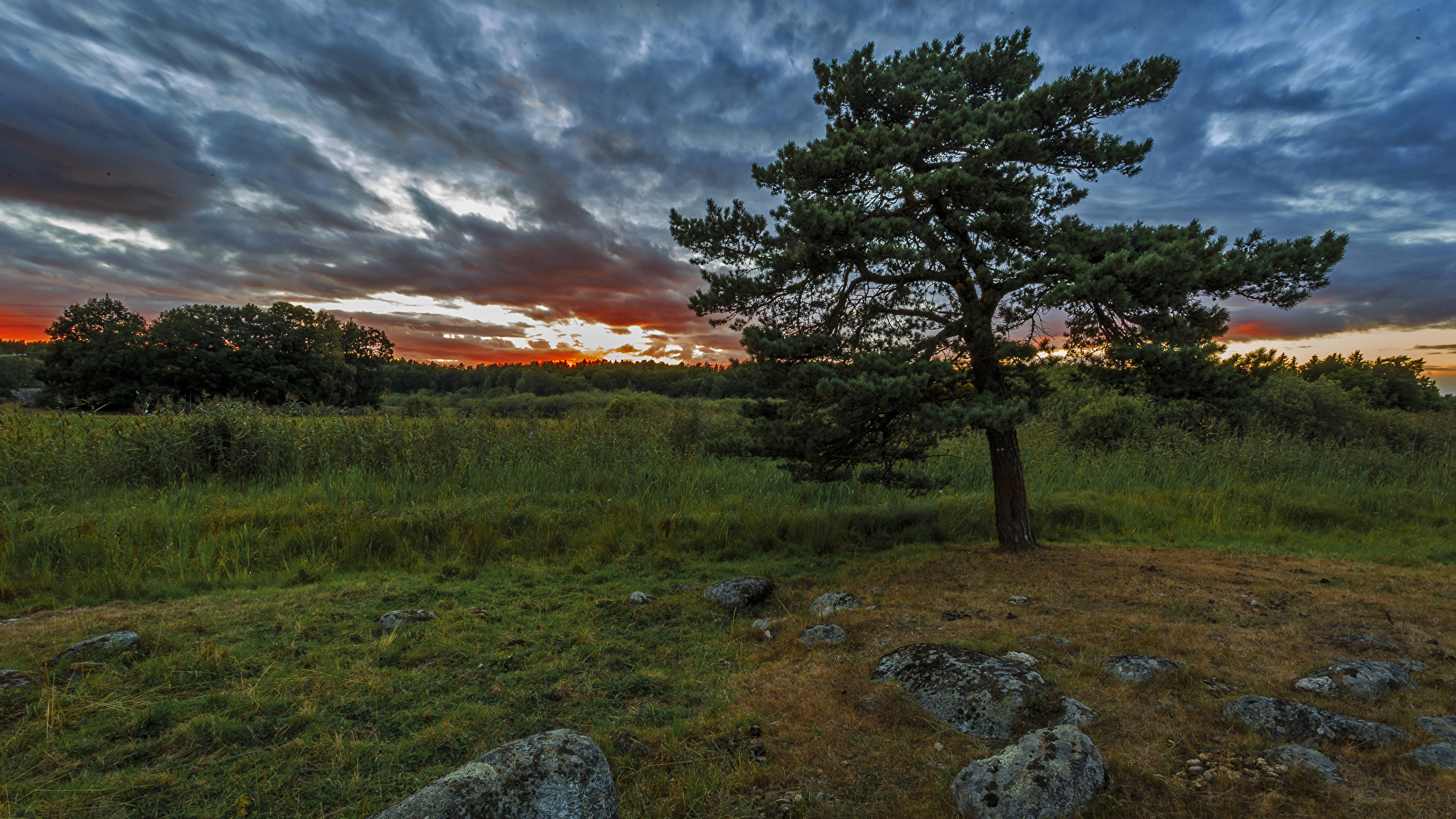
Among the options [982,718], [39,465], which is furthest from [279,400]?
[982,718]

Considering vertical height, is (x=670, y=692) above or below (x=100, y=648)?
below

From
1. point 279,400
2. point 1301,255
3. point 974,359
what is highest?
point 1301,255

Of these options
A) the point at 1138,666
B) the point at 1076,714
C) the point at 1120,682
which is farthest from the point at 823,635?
the point at 1138,666

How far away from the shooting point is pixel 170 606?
4633mm

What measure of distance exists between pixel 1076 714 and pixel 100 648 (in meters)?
6.04

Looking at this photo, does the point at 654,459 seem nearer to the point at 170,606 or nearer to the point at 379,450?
the point at 379,450

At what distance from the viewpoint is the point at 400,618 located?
173 inches

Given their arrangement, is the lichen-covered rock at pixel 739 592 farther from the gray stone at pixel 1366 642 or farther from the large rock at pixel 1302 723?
the gray stone at pixel 1366 642

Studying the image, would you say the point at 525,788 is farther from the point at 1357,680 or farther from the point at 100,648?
the point at 1357,680

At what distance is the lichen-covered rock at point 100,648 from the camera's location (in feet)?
11.5

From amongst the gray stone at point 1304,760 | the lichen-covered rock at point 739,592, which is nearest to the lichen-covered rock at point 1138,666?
the gray stone at point 1304,760

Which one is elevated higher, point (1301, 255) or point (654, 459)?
point (1301, 255)

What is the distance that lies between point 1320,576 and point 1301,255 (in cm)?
361

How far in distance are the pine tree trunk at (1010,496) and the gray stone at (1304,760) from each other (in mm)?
3679
